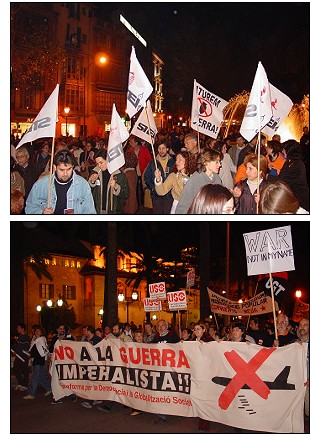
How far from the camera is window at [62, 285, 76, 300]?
21.3ft

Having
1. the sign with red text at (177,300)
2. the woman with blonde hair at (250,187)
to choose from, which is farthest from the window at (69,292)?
the woman with blonde hair at (250,187)

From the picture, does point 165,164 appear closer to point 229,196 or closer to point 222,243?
point 229,196

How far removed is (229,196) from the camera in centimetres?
445

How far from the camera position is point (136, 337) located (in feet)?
16.8

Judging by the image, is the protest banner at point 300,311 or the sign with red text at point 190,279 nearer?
the protest banner at point 300,311

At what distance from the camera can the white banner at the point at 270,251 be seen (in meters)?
4.38

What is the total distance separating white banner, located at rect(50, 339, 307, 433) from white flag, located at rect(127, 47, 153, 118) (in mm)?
1415

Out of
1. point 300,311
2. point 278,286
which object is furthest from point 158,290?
point 300,311

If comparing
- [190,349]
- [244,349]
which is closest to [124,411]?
[190,349]

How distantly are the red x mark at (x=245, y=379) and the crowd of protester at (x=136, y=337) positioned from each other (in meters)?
0.15

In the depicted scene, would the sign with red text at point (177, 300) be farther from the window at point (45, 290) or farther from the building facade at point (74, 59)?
the window at point (45, 290)

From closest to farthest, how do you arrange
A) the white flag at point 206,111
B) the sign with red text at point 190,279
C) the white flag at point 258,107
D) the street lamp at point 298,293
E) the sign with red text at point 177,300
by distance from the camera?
the white flag at point 258,107, the white flag at point 206,111, the sign with red text at point 177,300, the sign with red text at point 190,279, the street lamp at point 298,293

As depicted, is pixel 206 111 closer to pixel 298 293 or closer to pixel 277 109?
pixel 277 109

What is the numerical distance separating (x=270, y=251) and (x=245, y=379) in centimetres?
74
